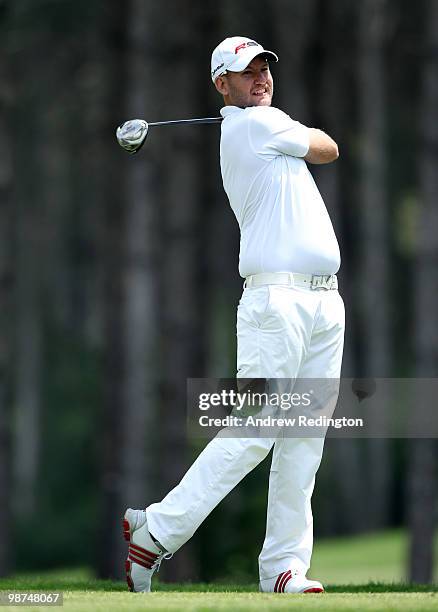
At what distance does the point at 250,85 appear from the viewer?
7832 millimetres

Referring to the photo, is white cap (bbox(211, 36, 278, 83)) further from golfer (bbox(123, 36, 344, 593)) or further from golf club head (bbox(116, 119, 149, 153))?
golf club head (bbox(116, 119, 149, 153))

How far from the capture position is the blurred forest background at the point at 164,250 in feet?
59.7

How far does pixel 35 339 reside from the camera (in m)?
38.8

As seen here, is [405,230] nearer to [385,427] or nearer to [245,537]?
[385,427]

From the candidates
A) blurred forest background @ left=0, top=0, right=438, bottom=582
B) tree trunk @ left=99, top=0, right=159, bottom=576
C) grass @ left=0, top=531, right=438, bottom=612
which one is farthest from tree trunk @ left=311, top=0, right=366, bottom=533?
grass @ left=0, top=531, right=438, bottom=612

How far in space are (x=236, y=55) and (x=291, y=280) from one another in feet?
3.59

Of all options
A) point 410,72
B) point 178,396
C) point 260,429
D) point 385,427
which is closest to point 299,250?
point 260,429

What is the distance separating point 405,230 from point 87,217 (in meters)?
8.31

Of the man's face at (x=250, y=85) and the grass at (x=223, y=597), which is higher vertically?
the man's face at (x=250, y=85)

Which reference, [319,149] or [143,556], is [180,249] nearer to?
[319,149]

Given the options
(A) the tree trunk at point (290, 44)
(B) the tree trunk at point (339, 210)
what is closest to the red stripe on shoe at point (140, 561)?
(B) the tree trunk at point (339, 210)

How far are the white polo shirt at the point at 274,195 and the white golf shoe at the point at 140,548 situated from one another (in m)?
1.27

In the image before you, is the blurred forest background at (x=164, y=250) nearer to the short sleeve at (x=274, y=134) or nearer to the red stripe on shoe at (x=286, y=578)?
the red stripe on shoe at (x=286, y=578)

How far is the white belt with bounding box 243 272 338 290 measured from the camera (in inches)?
300
